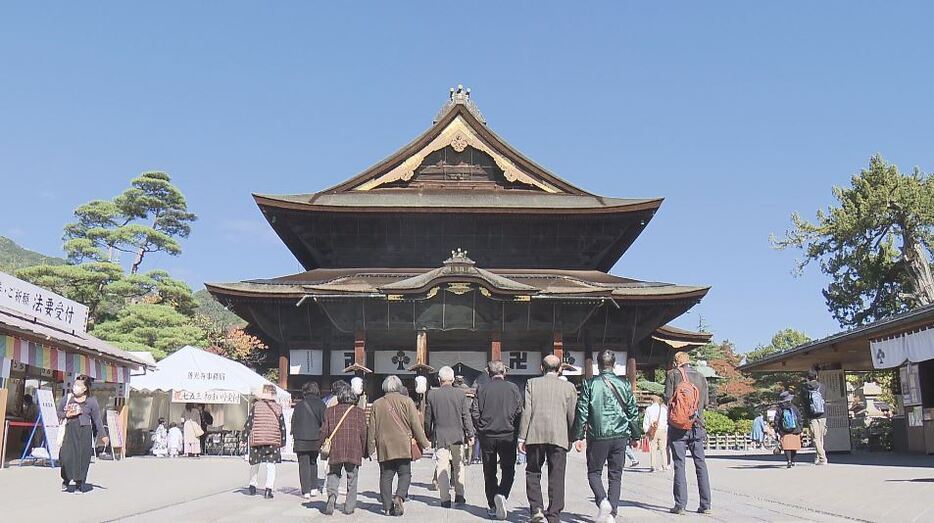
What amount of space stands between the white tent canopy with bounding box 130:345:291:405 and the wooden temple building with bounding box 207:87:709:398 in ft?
10.3

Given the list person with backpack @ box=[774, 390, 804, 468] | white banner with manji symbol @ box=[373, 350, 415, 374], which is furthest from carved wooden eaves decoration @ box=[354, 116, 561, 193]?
person with backpack @ box=[774, 390, 804, 468]

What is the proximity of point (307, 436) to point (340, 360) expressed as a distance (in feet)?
50.4

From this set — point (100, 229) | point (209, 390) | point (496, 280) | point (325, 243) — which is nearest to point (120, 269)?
point (100, 229)

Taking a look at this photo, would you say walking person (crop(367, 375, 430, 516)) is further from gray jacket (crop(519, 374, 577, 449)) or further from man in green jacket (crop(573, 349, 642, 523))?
man in green jacket (crop(573, 349, 642, 523))

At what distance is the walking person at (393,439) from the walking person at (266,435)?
1.88m

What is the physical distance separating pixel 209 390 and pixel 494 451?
1382 centimetres

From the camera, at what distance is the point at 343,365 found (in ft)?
81.8

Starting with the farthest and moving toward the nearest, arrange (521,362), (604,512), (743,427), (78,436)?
(743,427)
(521,362)
(78,436)
(604,512)

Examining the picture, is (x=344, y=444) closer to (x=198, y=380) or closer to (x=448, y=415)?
(x=448, y=415)

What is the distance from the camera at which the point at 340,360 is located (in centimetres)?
2498

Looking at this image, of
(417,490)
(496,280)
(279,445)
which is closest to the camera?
(279,445)

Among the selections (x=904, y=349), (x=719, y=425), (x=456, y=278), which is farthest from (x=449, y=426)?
(x=719, y=425)

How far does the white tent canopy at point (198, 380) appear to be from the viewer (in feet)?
66.3

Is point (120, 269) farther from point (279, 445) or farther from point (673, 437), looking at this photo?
point (673, 437)
